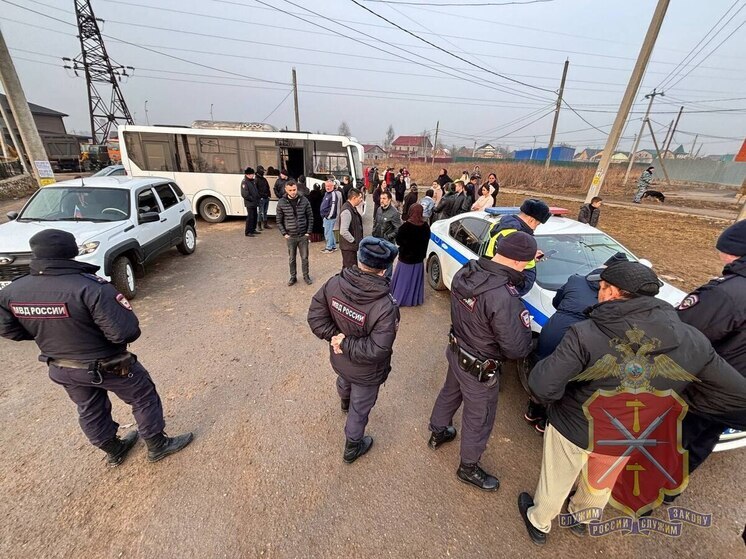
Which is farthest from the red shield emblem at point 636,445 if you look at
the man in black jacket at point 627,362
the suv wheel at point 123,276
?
the suv wheel at point 123,276

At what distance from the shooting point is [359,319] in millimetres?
2002

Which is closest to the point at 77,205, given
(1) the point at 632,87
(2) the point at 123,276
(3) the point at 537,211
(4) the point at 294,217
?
(2) the point at 123,276

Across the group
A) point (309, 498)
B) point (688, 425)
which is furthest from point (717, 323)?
point (309, 498)

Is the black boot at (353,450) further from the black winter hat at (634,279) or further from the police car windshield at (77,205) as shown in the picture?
the police car windshield at (77,205)

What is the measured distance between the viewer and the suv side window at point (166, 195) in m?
6.26

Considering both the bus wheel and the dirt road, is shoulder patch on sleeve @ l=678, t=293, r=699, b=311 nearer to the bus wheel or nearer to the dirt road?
the dirt road

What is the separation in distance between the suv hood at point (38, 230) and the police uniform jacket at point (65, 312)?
2.81 m

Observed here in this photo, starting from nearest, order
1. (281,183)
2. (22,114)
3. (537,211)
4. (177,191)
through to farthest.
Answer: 1. (537,211)
2. (177,191)
3. (22,114)
4. (281,183)

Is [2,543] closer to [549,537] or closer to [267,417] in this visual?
[267,417]

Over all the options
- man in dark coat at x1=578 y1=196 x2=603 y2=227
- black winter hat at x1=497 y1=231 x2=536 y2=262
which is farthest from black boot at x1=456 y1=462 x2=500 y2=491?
man in dark coat at x1=578 y1=196 x2=603 y2=227

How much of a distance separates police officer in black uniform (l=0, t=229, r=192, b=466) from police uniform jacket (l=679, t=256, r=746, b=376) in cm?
350

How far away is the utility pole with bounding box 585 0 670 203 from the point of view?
22.9ft

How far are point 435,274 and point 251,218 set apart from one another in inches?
222

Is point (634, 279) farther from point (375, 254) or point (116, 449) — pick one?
point (116, 449)
